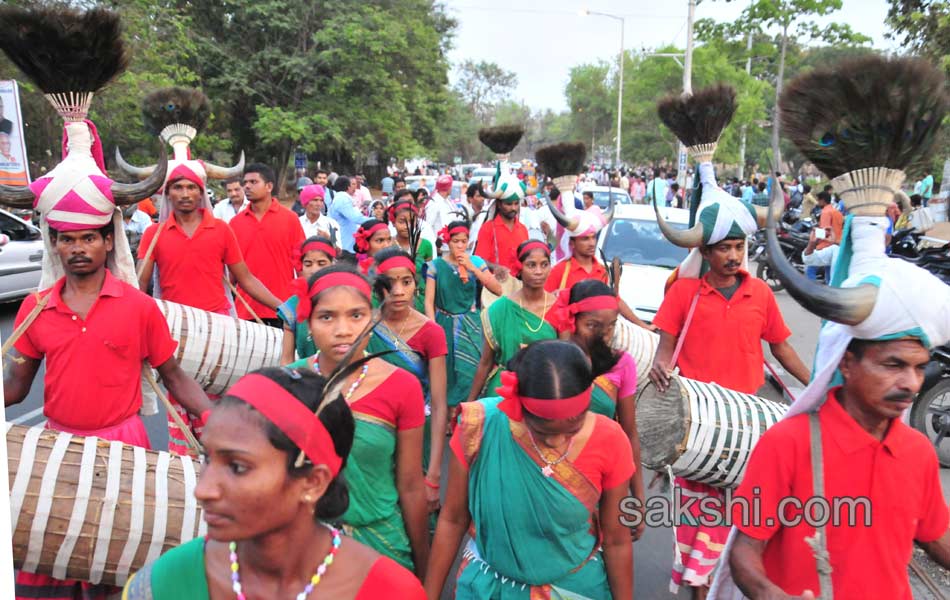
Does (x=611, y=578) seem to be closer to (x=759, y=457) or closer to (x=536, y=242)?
(x=759, y=457)

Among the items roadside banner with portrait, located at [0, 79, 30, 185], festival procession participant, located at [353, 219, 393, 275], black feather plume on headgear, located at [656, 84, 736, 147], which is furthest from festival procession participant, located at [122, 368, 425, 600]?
roadside banner with portrait, located at [0, 79, 30, 185]

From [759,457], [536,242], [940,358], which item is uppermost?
[536,242]

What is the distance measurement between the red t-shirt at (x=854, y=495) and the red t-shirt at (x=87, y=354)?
94.5 inches

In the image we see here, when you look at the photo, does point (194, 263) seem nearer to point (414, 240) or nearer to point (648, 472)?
point (414, 240)

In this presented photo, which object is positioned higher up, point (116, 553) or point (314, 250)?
point (314, 250)

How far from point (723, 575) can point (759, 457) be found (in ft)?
1.53

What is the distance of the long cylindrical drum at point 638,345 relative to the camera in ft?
16.8

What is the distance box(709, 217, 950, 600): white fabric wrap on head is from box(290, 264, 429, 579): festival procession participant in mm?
1229

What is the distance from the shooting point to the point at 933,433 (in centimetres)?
636

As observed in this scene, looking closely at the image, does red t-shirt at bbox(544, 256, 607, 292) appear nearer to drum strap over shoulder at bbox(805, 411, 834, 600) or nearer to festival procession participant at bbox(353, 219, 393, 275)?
festival procession participant at bbox(353, 219, 393, 275)

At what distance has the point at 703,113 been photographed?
5098 mm

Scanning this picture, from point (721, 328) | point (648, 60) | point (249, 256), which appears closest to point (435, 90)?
point (648, 60)

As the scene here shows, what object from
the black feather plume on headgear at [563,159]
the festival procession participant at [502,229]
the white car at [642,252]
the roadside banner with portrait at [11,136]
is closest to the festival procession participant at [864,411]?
the festival procession participant at [502,229]

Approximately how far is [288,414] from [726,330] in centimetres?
304
